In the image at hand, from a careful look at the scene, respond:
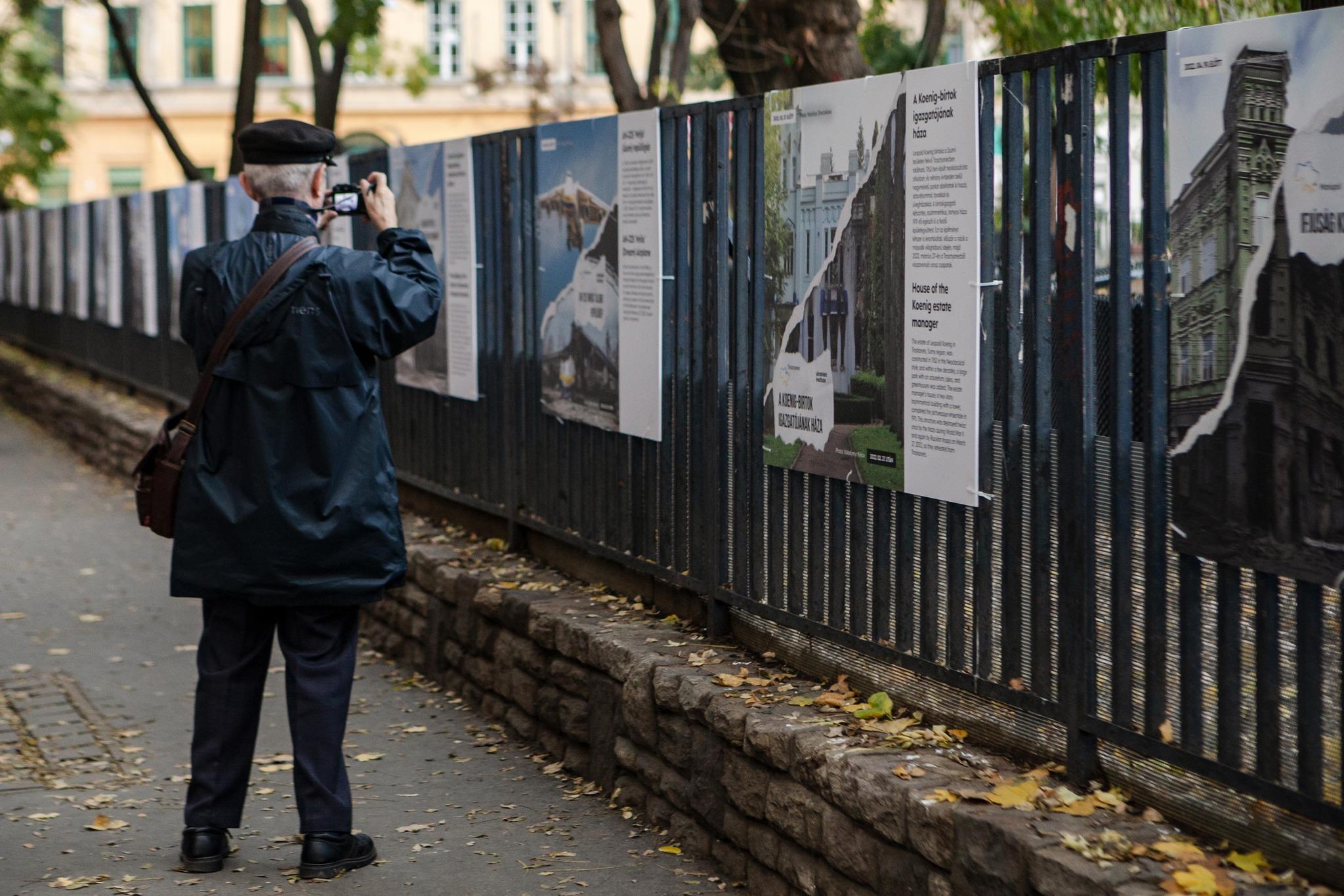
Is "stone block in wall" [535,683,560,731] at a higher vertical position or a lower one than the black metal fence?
lower

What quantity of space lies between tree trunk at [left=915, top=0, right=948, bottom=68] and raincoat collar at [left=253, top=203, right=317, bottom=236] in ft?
26.5

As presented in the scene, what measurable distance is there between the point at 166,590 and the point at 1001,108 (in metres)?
6.77

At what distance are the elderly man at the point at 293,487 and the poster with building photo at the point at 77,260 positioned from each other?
14.5 metres

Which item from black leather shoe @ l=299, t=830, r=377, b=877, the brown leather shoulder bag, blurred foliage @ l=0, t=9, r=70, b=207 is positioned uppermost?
blurred foliage @ l=0, t=9, r=70, b=207

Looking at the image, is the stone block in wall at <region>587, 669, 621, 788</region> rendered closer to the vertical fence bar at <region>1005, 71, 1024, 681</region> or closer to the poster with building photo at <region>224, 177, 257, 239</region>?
the vertical fence bar at <region>1005, 71, 1024, 681</region>

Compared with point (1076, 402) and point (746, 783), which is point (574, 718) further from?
point (1076, 402)

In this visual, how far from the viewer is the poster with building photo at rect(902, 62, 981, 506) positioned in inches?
161

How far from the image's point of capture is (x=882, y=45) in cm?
1777

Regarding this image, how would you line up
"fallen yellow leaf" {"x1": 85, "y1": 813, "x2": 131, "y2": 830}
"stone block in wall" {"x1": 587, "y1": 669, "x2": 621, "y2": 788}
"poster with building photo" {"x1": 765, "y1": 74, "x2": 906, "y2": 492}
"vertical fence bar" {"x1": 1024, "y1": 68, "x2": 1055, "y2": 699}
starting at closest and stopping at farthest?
1. "vertical fence bar" {"x1": 1024, "y1": 68, "x2": 1055, "y2": 699}
2. "poster with building photo" {"x1": 765, "y1": 74, "x2": 906, "y2": 492}
3. "fallen yellow leaf" {"x1": 85, "y1": 813, "x2": 131, "y2": 830}
4. "stone block in wall" {"x1": 587, "y1": 669, "x2": 621, "y2": 788}

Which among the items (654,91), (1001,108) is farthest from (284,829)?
(654,91)

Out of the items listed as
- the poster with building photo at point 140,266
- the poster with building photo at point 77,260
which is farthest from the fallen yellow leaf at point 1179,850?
the poster with building photo at point 77,260

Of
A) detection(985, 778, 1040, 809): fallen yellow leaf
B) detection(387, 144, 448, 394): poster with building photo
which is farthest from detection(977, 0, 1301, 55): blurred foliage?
detection(985, 778, 1040, 809): fallen yellow leaf

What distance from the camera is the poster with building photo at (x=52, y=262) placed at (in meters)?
20.5
